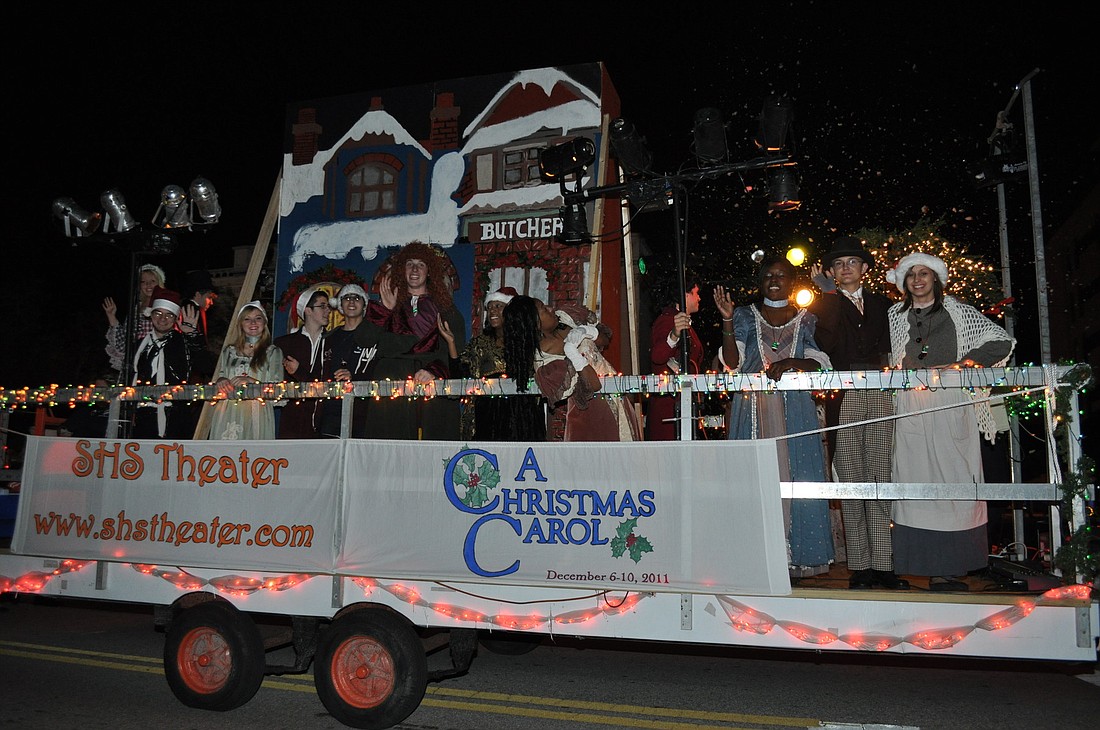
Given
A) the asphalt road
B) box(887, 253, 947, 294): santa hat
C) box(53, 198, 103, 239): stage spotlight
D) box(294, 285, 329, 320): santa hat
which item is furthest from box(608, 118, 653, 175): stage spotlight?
box(53, 198, 103, 239): stage spotlight

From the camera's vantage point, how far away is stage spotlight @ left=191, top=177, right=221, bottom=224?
832cm

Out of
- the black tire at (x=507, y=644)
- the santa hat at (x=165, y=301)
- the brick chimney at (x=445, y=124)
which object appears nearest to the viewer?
the black tire at (x=507, y=644)

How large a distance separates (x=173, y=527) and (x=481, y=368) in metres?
2.66

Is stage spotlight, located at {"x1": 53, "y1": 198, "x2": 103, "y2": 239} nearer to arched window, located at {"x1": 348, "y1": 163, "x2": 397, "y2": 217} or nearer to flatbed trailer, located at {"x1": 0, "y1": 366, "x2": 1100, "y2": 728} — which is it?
arched window, located at {"x1": 348, "y1": 163, "x2": 397, "y2": 217}

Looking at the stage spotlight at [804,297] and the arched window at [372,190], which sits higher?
the arched window at [372,190]

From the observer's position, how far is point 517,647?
6613mm

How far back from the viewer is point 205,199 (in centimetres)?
837

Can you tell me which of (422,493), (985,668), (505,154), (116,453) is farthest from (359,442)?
(505,154)

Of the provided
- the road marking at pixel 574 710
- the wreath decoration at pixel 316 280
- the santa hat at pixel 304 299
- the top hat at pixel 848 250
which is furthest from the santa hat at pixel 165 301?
the top hat at pixel 848 250

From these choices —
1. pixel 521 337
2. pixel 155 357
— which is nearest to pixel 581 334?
pixel 521 337

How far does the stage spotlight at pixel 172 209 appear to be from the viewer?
8.23m

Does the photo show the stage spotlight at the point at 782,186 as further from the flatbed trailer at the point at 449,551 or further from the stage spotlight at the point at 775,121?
the flatbed trailer at the point at 449,551

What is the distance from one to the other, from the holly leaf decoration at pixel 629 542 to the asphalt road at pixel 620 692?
1267mm

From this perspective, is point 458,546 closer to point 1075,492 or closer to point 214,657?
point 214,657
